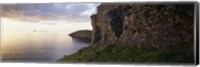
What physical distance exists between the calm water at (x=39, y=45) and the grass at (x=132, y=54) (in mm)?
68

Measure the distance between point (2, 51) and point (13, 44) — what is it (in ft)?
0.43

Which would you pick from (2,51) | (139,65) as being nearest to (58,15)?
(2,51)

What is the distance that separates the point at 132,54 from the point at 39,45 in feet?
2.54

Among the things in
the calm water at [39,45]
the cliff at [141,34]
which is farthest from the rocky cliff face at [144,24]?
the calm water at [39,45]

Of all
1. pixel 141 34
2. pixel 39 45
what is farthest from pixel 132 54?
pixel 39 45

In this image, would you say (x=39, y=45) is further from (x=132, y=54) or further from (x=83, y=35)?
(x=132, y=54)

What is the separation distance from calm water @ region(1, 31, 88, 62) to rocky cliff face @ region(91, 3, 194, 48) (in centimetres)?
23

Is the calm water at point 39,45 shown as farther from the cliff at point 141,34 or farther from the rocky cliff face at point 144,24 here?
the rocky cliff face at point 144,24

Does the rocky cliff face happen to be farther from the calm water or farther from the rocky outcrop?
the calm water

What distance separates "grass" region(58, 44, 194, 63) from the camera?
284 cm

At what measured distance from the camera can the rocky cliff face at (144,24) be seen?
282 centimetres

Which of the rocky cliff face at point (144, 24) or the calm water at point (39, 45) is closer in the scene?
the rocky cliff face at point (144, 24)

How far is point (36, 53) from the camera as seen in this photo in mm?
3021

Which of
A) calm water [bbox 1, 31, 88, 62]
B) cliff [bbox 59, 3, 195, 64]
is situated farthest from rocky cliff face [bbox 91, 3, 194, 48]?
calm water [bbox 1, 31, 88, 62]
